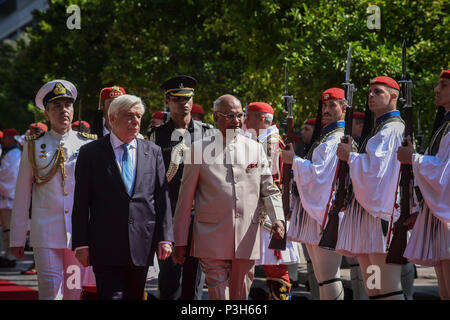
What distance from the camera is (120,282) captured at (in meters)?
5.77

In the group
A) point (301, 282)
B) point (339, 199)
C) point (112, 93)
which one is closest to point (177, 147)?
point (112, 93)

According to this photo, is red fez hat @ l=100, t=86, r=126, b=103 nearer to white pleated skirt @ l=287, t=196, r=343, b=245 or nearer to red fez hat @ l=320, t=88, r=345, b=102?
red fez hat @ l=320, t=88, r=345, b=102

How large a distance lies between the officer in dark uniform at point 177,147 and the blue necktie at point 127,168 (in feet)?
5.07

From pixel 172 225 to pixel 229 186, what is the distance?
1.80 feet

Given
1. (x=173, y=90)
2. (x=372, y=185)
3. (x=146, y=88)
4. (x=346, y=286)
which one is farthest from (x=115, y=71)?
(x=372, y=185)

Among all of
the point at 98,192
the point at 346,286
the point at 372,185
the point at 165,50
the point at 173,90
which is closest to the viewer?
the point at 98,192

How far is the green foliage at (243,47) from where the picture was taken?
10.6 m

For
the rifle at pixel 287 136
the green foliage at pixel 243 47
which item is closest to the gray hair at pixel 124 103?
the rifle at pixel 287 136

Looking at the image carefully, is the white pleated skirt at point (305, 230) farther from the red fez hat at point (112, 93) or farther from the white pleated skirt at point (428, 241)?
the red fez hat at point (112, 93)

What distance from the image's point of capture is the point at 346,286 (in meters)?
10.6

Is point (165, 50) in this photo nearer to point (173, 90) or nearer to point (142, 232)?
point (173, 90)

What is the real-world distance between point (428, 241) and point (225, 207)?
1557 millimetres

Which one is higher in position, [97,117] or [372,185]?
[97,117]

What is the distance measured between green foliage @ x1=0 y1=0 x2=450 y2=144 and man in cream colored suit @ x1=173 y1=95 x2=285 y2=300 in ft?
14.1
